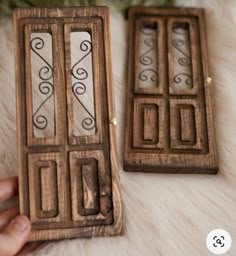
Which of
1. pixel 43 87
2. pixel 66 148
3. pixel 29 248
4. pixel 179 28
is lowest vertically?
pixel 29 248

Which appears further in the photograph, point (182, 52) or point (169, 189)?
point (182, 52)

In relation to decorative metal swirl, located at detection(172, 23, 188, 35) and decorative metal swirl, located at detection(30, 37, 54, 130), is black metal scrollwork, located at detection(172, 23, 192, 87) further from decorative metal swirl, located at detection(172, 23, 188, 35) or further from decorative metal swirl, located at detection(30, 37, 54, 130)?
decorative metal swirl, located at detection(30, 37, 54, 130)

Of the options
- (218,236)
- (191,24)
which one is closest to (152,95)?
(191,24)

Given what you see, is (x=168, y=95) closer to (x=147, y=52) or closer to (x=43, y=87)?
(x=147, y=52)

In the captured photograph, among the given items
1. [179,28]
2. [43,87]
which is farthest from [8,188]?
[179,28]

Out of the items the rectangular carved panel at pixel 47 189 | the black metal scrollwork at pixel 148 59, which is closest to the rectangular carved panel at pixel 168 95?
the black metal scrollwork at pixel 148 59

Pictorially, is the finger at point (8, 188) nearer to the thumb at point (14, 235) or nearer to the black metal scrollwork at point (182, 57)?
the thumb at point (14, 235)

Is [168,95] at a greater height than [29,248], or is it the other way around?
[168,95]
